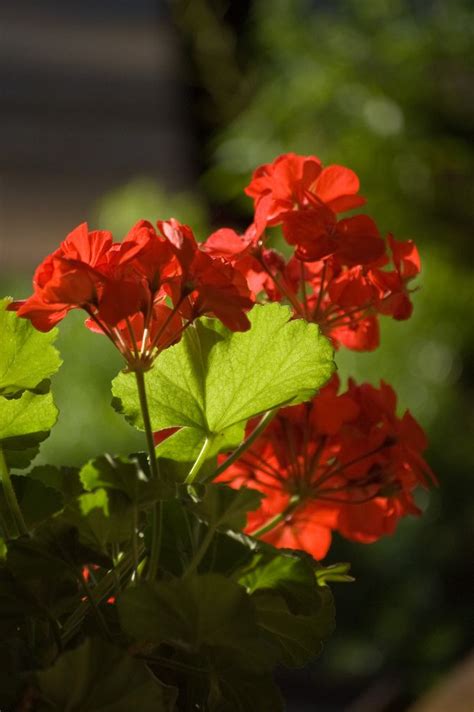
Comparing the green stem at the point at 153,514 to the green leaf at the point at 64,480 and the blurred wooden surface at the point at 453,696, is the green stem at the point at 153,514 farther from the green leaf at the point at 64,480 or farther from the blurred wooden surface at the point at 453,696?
the blurred wooden surface at the point at 453,696

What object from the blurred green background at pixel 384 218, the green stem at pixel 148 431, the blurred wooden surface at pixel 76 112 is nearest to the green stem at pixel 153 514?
the green stem at pixel 148 431

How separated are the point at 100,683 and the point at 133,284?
10 centimetres

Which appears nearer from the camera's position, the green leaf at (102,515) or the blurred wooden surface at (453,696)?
the green leaf at (102,515)

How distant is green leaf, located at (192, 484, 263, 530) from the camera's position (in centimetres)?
28

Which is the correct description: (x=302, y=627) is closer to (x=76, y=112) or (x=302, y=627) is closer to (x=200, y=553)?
(x=200, y=553)

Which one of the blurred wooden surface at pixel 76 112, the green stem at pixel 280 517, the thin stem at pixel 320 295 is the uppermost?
the blurred wooden surface at pixel 76 112

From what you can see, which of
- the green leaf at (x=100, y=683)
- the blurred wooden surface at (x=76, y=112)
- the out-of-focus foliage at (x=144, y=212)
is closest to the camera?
the green leaf at (x=100, y=683)

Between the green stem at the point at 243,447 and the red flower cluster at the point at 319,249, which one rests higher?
the red flower cluster at the point at 319,249

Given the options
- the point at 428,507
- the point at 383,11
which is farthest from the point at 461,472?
the point at 383,11

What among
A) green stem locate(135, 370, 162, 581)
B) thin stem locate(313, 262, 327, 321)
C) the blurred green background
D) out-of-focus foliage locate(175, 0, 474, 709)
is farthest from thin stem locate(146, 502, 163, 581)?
out-of-focus foliage locate(175, 0, 474, 709)

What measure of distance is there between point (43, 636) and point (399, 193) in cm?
206

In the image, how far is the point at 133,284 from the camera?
288 mm

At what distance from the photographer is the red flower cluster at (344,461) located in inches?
13.9

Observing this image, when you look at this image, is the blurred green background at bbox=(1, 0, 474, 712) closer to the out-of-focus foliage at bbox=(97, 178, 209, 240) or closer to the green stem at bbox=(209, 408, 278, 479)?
the out-of-focus foliage at bbox=(97, 178, 209, 240)
